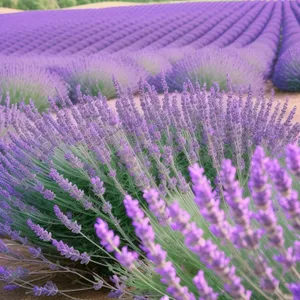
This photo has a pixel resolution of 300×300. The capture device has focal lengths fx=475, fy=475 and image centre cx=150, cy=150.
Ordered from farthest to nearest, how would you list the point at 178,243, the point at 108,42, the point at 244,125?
1. the point at 108,42
2. the point at 244,125
3. the point at 178,243

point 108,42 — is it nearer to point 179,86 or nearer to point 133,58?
point 133,58

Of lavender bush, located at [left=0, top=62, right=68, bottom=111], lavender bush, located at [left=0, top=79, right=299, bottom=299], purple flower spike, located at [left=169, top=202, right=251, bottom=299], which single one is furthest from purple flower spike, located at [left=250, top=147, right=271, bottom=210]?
lavender bush, located at [left=0, top=62, right=68, bottom=111]

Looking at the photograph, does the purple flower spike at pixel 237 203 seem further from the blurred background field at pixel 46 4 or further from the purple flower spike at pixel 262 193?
the blurred background field at pixel 46 4

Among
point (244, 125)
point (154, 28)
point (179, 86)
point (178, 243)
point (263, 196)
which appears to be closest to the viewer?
point (263, 196)

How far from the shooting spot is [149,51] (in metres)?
9.17

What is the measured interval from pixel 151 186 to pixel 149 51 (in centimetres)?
734

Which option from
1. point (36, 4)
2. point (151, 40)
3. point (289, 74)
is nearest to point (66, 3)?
point (36, 4)

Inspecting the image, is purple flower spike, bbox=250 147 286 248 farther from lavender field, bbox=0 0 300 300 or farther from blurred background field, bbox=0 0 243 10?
blurred background field, bbox=0 0 243 10

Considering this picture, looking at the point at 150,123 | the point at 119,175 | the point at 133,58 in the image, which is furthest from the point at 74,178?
the point at 133,58

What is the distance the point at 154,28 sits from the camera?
15.0m

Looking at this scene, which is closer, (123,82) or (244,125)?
(244,125)

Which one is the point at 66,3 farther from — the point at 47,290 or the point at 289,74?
the point at 47,290

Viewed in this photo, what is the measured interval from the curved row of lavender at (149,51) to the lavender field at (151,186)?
0.06 m

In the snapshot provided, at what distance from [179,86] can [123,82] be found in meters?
0.84
